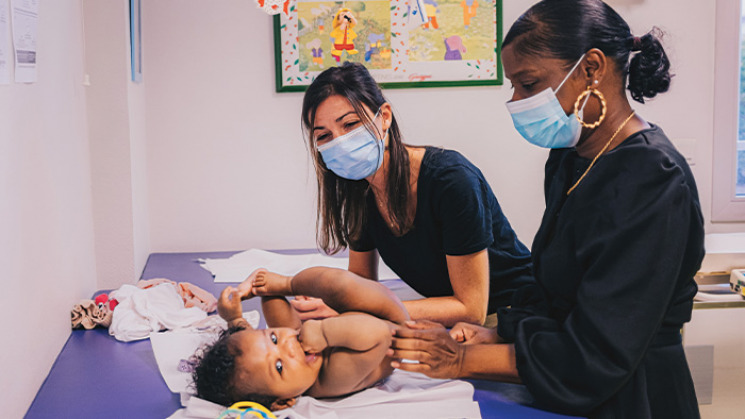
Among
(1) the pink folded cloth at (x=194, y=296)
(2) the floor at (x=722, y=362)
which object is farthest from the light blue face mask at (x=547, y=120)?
(2) the floor at (x=722, y=362)

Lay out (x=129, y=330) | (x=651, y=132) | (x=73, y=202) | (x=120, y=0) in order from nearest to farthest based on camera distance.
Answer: (x=651, y=132) < (x=129, y=330) < (x=73, y=202) < (x=120, y=0)

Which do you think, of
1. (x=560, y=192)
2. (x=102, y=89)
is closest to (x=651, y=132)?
(x=560, y=192)

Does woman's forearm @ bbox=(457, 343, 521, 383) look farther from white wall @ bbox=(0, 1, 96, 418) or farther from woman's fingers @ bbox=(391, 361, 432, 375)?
white wall @ bbox=(0, 1, 96, 418)

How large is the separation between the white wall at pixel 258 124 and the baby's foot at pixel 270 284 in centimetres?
162

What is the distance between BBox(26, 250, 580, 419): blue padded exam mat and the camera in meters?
1.34

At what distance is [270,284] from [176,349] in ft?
1.04

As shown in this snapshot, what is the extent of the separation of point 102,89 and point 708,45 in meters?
2.65

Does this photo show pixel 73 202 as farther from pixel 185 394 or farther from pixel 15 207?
pixel 185 394

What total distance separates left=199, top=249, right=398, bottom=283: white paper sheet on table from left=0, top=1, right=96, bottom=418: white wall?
1.63 ft

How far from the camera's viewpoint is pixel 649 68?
133 centimetres

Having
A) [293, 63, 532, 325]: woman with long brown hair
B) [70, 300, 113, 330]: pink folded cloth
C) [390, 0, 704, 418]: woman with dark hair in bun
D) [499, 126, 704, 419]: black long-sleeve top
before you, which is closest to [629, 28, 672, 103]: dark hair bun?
[390, 0, 704, 418]: woman with dark hair in bun

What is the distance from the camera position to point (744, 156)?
3.32 meters

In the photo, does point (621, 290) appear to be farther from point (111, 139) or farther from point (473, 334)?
point (111, 139)

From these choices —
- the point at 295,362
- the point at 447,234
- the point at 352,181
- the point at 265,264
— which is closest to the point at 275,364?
the point at 295,362
